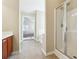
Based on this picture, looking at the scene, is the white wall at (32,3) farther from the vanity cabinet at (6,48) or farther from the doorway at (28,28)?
the doorway at (28,28)

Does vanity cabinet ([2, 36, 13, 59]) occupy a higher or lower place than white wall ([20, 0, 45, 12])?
lower

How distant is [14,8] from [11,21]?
0.58 m

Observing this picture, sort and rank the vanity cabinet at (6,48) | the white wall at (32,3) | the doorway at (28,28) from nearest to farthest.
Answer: the vanity cabinet at (6,48) → the white wall at (32,3) → the doorway at (28,28)

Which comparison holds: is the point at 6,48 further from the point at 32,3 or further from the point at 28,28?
the point at 28,28

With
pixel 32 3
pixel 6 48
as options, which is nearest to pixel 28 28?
pixel 32 3

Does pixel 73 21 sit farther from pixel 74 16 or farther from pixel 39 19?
pixel 39 19

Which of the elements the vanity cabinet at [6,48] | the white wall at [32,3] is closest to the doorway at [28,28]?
the white wall at [32,3]

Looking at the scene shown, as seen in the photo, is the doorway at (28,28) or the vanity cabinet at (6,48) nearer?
the vanity cabinet at (6,48)

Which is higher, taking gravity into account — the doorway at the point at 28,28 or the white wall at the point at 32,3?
the white wall at the point at 32,3

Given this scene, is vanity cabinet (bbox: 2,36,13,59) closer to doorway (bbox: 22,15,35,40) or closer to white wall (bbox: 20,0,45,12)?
white wall (bbox: 20,0,45,12)

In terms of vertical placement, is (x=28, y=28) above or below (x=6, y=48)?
above

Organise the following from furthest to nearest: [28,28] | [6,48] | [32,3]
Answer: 1. [28,28]
2. [32,3]
3. [6,48]

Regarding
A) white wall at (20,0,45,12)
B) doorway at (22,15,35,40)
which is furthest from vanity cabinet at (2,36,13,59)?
doorway at (22,15,35,40)

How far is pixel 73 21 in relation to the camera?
377cm
